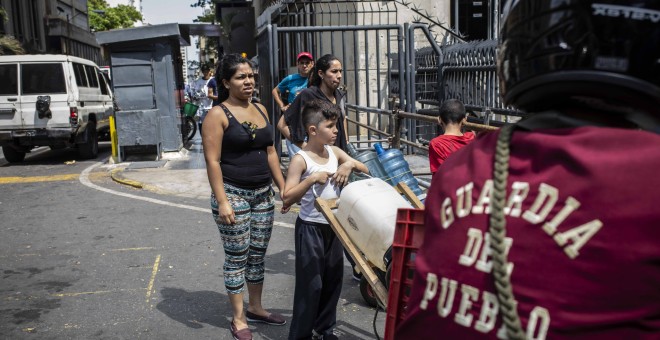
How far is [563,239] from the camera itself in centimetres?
121

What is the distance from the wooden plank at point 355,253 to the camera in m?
2.86

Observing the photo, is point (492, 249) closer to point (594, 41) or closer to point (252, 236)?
point (594, 41)

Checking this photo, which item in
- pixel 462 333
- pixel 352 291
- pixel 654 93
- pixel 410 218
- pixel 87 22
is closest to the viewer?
pixel 654 93

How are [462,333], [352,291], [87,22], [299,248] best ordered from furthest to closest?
[87,22] < [352,291] < [299,248] < [462,333]

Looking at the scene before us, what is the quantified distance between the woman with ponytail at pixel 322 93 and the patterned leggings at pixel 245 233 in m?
1.54

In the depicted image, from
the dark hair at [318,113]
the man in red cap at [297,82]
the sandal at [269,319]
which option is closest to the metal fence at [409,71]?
the man in red cap at [297,82]

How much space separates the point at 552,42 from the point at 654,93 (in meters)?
0.20

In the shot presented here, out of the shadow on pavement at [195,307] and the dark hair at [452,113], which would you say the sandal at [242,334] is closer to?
the shadow on pavement at [195,307]

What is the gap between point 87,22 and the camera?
191ft

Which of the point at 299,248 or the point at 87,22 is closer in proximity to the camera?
the point at 299,248

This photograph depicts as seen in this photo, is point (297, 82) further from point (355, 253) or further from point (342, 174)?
point (355, 253)

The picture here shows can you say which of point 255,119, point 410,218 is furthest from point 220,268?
point 410,218

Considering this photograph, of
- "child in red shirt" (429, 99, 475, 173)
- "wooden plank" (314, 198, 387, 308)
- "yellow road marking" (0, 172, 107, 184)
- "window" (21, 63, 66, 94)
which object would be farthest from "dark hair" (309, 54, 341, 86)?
"window" (21, 63, 66, 94)

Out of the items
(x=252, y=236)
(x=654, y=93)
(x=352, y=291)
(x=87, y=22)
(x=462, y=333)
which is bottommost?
(x=352, y=291)
